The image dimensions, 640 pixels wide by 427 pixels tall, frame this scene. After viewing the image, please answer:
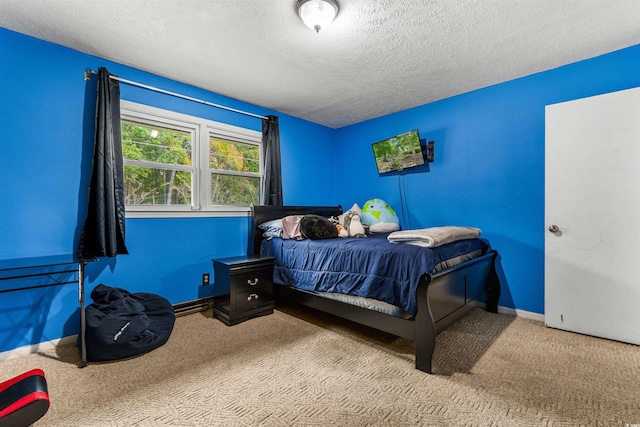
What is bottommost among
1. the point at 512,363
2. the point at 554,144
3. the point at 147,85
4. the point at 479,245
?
the point at 512,363

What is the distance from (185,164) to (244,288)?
1.50 m

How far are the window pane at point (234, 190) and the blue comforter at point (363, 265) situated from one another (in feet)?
3.04

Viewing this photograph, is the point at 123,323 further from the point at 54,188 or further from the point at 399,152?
the point at 399,152

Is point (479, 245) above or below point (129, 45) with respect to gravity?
below

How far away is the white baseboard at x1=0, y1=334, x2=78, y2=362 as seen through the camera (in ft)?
6.74

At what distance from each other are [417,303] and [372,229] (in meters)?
1.54

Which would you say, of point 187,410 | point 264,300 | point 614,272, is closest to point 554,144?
point 614,272

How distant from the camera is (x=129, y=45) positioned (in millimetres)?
2287

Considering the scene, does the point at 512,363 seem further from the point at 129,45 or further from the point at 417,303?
the point at 129,45

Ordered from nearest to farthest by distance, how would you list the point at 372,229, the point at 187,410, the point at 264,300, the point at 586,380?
1. the point at 187,410
2. the point at 586,380
3. the point at 264,300
4. the point at 372,229

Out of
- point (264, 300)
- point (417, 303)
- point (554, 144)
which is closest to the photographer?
point (417, 303)

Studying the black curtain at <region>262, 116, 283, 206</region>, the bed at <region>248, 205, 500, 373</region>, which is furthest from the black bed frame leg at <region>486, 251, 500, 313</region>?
the black curtain at <region>262, 116, 283, 206</region>

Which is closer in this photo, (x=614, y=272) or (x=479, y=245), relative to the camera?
(x=614, y=272)

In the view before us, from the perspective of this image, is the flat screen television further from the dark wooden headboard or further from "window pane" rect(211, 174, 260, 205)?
"window pane" rect(211, 174, 260, 205)
